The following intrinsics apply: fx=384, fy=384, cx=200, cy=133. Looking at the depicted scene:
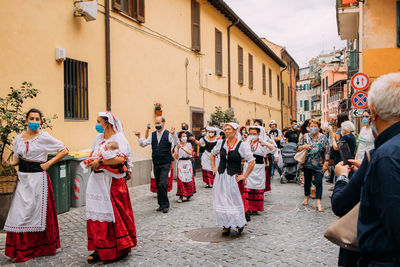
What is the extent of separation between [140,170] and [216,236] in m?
6.01

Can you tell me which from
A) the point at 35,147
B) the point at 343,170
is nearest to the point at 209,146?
the point at 35,147

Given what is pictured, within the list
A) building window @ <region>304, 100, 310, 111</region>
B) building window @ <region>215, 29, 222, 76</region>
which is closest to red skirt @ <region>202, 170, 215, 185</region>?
building window @ <region>215, 29, 222, 76</region>

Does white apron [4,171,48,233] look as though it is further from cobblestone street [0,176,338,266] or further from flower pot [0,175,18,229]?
flower pot [0,175,18,229]

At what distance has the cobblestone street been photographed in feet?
15.5

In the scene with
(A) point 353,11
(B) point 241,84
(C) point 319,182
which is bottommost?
(C) point 319,182

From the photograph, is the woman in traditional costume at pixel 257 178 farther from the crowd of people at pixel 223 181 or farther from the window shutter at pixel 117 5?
the window shutter at pixel 117 5

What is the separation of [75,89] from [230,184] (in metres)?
5.05

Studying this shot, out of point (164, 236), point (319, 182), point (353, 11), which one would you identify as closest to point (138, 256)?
point (164, 236)

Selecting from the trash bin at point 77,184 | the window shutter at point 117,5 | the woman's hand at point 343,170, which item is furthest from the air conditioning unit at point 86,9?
the woman's hand at point 343,170

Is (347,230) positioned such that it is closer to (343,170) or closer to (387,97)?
(343,170)

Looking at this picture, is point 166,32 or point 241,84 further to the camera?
point 241,84

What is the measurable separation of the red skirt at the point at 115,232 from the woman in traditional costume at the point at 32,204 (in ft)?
2.40

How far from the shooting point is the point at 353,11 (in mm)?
16844

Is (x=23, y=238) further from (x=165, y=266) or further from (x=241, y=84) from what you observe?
(x=241, y=84)
